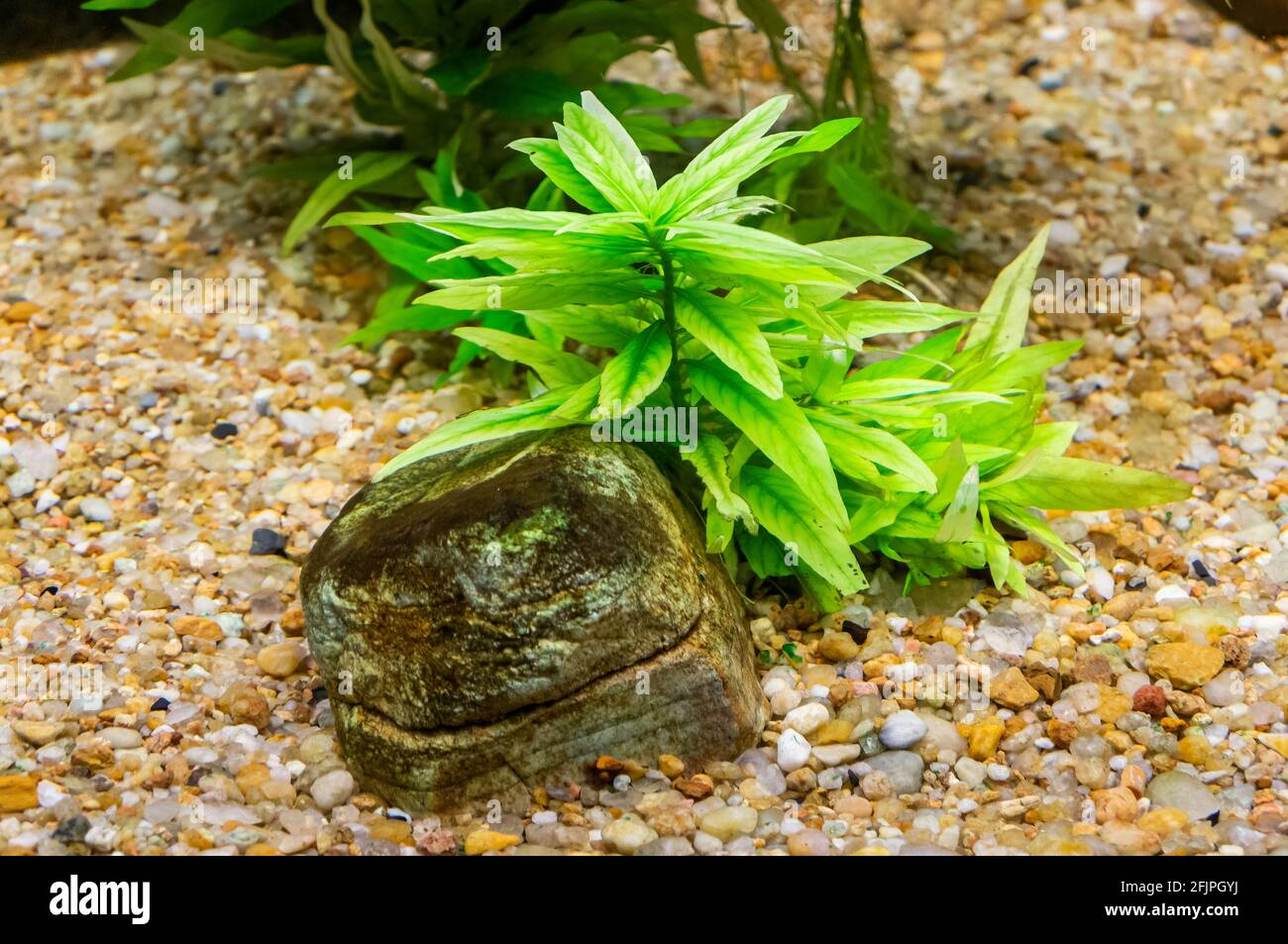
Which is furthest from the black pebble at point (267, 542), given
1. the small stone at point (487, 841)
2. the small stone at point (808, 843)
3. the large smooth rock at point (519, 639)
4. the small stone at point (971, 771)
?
the small stone at point (971, 771)

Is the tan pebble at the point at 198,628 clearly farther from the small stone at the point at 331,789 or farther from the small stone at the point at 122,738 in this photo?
the small stone at the point at 331,789

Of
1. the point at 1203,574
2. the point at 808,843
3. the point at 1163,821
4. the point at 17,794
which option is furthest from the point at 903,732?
the point at 17,794

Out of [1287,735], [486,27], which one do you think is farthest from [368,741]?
[486,27]

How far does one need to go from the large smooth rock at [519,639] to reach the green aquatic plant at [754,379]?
0.18 metres

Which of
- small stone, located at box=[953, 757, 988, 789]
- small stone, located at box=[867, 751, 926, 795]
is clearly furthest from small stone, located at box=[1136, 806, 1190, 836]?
small stone, located at box=[867, 751, 926, 795]

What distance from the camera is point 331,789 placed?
248 centimetres

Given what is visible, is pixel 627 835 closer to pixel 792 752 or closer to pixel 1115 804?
pixel 792 752

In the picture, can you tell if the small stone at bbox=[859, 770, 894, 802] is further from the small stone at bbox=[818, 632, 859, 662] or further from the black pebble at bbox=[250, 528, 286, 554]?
the black pebble at bbox=[250, 528, 286, 554]

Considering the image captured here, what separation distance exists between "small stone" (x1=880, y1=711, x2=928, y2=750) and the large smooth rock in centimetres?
30

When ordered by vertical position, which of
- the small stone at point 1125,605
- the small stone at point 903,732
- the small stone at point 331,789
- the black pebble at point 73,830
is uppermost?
the small stone at point 1125,605

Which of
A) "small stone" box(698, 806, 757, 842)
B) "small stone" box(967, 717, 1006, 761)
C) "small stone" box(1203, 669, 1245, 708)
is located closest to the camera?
"small stone" box(698, 806, 757, 842)

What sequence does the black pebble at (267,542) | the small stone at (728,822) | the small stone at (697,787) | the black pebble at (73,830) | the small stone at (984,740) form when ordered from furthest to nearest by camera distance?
1. the black pebble at (267,542)
2. the small stone at (984,740)
3. the small stone at (697,787)
4. the small stone at (728,822)
5. the black pebble at (73,830)

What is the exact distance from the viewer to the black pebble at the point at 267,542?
10.6 feet

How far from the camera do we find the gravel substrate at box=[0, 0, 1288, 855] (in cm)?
244
